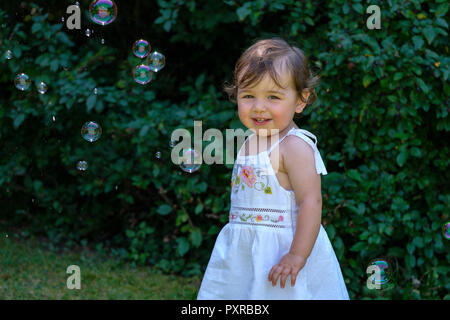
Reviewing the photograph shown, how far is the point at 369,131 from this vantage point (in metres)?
2.98

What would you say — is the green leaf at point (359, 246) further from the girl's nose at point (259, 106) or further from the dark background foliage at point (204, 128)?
the girl's nose at point (259, 106)

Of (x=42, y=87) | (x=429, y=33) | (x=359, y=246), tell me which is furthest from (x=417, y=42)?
(x=42, y=87)

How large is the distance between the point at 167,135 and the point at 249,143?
1.45m

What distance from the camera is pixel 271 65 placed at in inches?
70.7

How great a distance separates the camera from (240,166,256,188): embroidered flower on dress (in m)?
1.84

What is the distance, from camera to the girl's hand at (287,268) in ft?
5.44

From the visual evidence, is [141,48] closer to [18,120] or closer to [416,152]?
[18,120]

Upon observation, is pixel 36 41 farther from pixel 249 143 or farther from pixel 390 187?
pixel 390 187

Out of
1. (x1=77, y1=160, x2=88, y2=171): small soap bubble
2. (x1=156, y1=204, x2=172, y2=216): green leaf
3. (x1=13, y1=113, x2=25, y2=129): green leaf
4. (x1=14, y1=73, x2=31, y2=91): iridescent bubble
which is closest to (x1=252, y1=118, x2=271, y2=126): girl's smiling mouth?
(x1=156, y1=204, x2=172, y2=216): green leaf

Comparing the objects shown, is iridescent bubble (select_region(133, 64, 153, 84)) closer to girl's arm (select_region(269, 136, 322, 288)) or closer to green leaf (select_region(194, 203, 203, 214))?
green leaf (select_region(194, 203, 203, 214))

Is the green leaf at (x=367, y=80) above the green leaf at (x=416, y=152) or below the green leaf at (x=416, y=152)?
above

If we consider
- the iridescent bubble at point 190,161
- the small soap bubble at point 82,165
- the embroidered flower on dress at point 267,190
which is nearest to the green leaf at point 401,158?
the iridescent bubble at point 190,161

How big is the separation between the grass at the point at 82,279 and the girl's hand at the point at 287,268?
1319 mm
